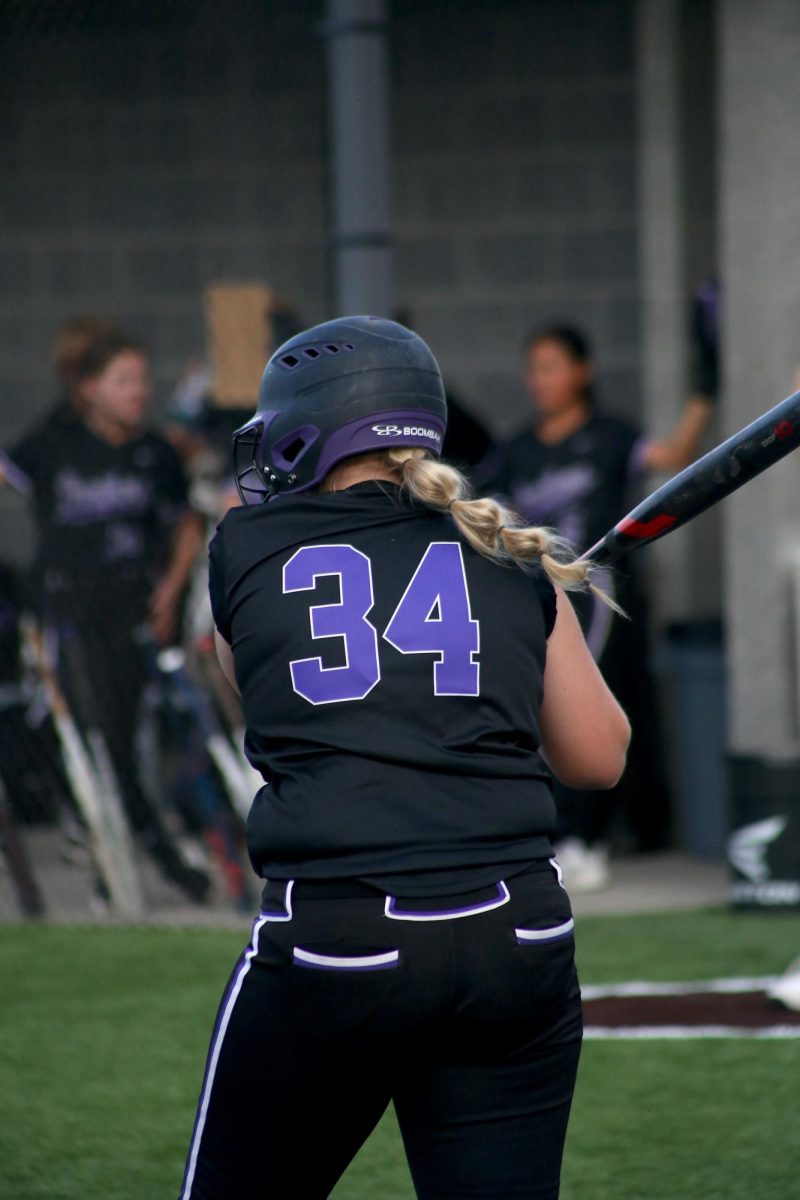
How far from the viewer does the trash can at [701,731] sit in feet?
25.8

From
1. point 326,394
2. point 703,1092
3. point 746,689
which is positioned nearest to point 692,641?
point 746,689

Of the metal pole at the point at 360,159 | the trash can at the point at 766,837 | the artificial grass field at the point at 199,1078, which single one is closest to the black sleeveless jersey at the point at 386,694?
the artificial grass field at the point at 199,1078

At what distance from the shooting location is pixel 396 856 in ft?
7.63

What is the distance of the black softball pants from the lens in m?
2.30

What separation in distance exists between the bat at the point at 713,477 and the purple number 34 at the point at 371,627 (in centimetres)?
26

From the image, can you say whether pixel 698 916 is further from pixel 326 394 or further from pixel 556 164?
pixel 326 394

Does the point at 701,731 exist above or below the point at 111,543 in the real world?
below

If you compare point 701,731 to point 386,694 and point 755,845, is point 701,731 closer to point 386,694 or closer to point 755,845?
point 755,845

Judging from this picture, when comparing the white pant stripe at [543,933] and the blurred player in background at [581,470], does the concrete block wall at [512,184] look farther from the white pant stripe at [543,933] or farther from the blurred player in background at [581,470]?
the white pant stripe at [543,933]

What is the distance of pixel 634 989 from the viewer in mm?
5738

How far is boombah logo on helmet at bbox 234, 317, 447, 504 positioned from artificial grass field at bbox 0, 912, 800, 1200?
2061mm

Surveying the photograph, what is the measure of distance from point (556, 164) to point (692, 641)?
2.22 metres

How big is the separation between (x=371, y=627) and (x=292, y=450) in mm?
311

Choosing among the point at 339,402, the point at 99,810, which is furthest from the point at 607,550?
the point at 99,810
